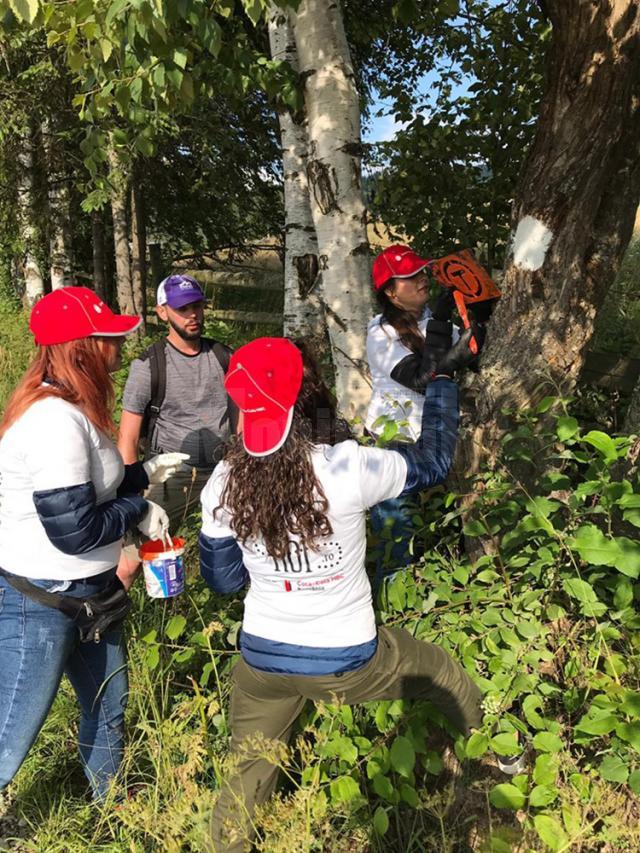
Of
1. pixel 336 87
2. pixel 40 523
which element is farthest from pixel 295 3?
pixel 40 523

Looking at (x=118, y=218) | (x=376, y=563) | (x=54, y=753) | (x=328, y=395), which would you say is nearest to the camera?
(x=328, y=395)

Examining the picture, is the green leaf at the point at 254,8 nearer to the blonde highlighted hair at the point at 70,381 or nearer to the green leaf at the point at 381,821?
the blonde highlighted hair at the point at 70,381

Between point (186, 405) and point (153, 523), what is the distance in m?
1.21

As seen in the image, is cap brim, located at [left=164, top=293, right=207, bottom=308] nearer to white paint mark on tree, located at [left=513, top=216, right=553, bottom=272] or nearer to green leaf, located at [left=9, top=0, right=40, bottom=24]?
green leaf, located at [left=9, top=0, right=40, bottom=24]

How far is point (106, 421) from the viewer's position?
214cm

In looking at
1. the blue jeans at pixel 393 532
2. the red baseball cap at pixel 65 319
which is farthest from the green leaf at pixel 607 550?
the red baseball cap at pixel 65 319

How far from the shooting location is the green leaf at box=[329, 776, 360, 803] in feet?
6.28

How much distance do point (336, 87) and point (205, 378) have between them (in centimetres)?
163

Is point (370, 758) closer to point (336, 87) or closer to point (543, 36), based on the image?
point (336, 87)

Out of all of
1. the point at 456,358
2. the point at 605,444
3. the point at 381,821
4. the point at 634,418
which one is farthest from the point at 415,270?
the point at 381,821

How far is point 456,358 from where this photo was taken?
2461 millimetres

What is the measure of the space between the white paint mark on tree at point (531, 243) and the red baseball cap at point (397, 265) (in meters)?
0.44

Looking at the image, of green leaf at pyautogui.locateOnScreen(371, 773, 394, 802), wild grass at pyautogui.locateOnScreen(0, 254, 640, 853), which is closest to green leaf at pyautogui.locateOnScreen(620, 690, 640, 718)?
wild grass at pyautogui.locateOnScreen(0, 254, 640, 853)

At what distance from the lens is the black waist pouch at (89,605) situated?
6.65 feet
